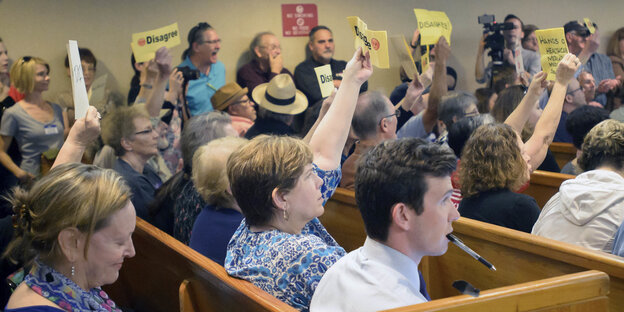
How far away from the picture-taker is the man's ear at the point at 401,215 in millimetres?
1504

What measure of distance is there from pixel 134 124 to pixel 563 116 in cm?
330

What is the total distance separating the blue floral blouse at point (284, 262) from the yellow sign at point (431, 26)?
2.59 metres

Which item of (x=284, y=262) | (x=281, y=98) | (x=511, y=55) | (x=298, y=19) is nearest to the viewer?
(x=284, y=262)

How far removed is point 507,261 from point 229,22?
4.59 metres

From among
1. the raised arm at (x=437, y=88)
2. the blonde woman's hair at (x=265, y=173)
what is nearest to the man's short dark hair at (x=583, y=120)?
the raised arm at (x=437, y=88)

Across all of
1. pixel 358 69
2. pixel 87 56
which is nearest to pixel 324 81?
pixel 358 69

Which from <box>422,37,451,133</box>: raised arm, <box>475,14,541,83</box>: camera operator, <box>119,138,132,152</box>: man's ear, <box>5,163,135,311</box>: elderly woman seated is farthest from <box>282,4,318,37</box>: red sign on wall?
<box>5,163,135,311</box>: elderly woman seated

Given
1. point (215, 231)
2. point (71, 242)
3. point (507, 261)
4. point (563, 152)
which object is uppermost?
point (71, 242)

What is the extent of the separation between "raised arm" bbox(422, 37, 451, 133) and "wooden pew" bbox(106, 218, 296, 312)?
2.18 metres

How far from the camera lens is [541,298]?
1523 mm

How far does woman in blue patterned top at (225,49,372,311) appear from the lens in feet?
5.65

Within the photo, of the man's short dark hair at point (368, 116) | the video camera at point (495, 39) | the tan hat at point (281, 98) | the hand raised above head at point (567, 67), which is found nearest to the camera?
the hand raised above head at point (567, 67)

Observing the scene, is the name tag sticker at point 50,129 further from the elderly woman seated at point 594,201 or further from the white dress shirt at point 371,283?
the white dress shirt at point 371,283

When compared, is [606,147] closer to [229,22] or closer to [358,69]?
[358,69]
